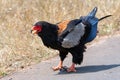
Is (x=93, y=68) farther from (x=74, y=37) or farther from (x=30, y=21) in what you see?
(x=30, y=21)

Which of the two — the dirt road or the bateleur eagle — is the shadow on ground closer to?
the dirt road

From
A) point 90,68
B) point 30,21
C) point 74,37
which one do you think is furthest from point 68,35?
point 30,21

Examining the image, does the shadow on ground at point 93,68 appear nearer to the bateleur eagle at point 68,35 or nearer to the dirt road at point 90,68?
the dirt road at point 90,68

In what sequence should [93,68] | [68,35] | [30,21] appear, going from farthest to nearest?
[30,21] < [93,68] < [68,35]

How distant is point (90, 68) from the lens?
24.8 feet

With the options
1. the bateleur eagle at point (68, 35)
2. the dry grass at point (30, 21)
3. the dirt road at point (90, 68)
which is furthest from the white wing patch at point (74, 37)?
the dry grass at point (30, 21)

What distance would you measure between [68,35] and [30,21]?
3.14 meters

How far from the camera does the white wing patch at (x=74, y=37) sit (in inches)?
279

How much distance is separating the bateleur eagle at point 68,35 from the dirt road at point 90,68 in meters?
0.22

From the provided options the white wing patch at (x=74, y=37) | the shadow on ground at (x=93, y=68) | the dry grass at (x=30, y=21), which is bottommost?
the dry grass at (x=30, y=21)

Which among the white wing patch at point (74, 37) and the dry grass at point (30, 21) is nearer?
the white wing patch at point (74, 37)

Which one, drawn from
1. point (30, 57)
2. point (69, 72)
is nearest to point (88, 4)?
point (30, 57)

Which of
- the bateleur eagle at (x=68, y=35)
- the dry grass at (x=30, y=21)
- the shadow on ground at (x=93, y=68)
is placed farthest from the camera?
the dry grass at (x=30, y=21)

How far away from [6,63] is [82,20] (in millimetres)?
1543
